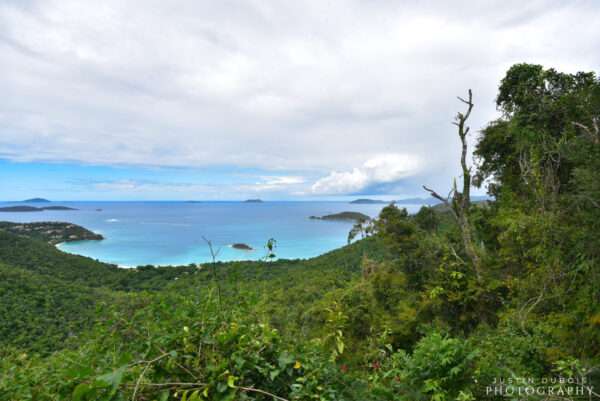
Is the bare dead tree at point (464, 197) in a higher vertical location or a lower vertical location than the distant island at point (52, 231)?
higher

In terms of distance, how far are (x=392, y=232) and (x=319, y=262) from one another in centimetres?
1994

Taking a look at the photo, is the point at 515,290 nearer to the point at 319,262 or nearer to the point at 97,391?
the point at 97,391

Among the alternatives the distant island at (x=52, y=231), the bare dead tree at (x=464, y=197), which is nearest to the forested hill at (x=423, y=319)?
the bare dead tree at (x=464, y=197)

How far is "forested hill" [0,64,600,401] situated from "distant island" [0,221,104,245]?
224 feet

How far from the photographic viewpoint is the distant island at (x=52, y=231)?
55.6 m

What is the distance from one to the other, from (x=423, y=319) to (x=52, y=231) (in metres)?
75.8

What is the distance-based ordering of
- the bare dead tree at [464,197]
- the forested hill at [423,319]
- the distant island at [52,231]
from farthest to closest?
the distant island at [52,231]
the bare dead tree at [464,197]
the forested hill at [423,319]

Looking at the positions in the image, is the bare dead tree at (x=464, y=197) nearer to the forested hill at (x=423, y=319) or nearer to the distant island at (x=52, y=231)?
the forested hill at (x=423, y=319)

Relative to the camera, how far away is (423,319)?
6000 mm

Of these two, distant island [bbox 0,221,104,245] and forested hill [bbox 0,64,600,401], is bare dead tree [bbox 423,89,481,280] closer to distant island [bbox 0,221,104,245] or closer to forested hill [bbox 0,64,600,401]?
forested hill [bbox 0,64,600,401]

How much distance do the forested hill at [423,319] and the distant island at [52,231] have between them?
68.4 m

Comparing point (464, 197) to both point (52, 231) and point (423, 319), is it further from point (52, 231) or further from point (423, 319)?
point (52, 231)

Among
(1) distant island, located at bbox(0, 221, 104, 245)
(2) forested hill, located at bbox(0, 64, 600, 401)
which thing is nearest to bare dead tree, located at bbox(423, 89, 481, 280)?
(2) forested hill, located at bbox(0, 64, 600, 401)

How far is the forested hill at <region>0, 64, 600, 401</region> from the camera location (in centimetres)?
123
